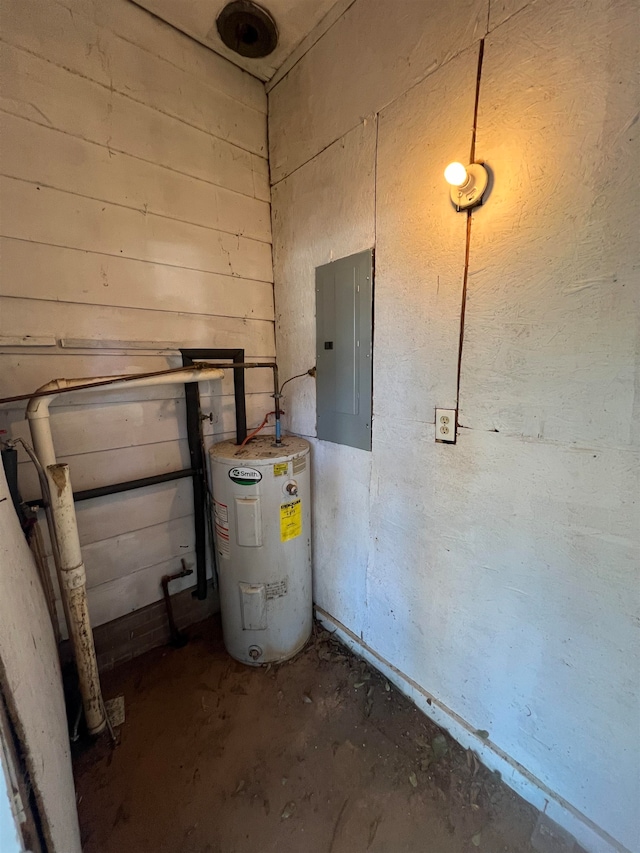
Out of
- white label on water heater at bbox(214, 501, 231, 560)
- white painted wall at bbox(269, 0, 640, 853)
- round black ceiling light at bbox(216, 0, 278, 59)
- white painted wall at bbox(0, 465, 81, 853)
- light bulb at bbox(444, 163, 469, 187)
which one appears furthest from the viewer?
white label on water heater at bbox(214, 501, 231, 560)

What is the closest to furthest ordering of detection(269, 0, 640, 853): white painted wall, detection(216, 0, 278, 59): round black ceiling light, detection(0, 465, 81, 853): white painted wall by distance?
detection(0, 465, 81, 853): white painted wall, detection(269, 0, 640, 853): white painted wall, detection(216, 0, 278, 59): round black ceiling light

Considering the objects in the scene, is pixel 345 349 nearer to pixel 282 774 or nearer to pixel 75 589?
pixel 75 589

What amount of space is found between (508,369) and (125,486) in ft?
5.14

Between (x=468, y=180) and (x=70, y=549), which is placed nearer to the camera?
(x=468, y=180)

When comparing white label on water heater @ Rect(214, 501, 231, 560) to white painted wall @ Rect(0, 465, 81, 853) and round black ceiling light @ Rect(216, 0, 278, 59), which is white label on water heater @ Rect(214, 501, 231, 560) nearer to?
white painted wall @ Rect(0, 465, 81, 853)

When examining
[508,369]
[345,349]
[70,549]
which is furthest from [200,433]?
[508,369]

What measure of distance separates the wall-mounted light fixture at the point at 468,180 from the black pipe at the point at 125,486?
1556 mm

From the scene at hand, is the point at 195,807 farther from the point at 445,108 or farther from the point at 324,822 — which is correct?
the point at 445,108

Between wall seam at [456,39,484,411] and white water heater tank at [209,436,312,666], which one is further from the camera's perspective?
white water heater tank at [209,436,312,666]

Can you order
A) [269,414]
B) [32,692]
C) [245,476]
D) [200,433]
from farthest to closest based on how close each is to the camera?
1. [269,414]
2. [200,433]
3. [245,476]
4. [32,692]

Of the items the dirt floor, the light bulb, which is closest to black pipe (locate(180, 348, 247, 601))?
the dirt floor

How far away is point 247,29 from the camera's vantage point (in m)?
1.47

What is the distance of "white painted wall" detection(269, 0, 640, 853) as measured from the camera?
2.81ft

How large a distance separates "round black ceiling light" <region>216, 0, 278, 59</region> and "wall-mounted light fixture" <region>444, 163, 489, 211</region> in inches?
46.3
